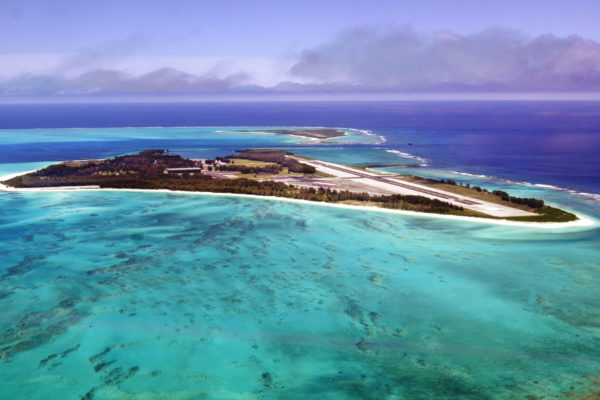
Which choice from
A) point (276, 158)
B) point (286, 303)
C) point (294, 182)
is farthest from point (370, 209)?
point (276, 158)

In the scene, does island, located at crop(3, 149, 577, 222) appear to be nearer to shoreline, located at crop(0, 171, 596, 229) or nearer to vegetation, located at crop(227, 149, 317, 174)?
vegetation, located at crop(227, 149, 317, 174)

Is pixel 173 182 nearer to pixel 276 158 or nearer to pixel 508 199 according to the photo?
pixel 276 158

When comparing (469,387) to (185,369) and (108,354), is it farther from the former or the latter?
(108,354)

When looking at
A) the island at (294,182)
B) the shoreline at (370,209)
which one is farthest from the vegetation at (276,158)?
the shoreline at (370,209)

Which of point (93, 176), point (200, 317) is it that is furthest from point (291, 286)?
point (93, 176)

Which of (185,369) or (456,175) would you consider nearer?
(185,369)

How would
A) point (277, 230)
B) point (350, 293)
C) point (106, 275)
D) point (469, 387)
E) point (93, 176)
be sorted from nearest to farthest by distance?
point (469, 387) < point (350, 293) < point (106, 275) < point (277, 230) < point (93, 176)
